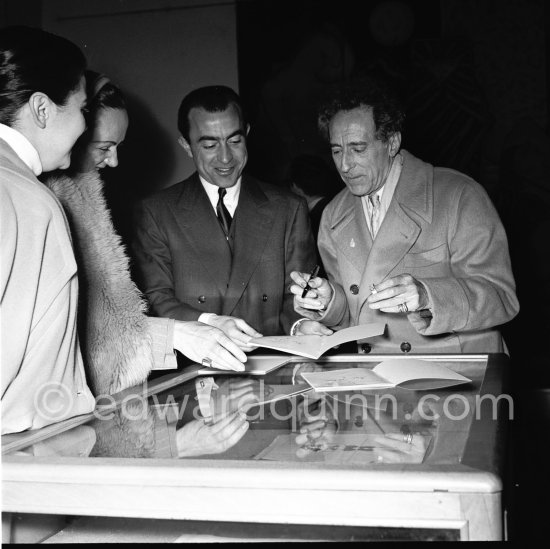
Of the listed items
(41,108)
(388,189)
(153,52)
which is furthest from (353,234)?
(153,52)

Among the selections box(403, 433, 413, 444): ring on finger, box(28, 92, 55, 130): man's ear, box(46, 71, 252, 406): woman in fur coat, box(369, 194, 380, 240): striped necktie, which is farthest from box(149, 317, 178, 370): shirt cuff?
box(369, 194, 380, 240): striped necktie

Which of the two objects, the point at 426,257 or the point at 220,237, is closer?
the point at 426,257

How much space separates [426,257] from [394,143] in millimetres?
478

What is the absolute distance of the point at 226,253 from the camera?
301 centimetres

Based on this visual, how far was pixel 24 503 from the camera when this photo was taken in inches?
40.9

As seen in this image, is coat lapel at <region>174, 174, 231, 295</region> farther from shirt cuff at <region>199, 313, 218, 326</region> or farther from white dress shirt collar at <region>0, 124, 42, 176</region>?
white dress shirt collar at <region>0, 124, 42, 176</region>

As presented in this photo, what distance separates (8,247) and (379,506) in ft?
2.47

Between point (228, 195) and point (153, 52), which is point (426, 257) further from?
point (153, 52)

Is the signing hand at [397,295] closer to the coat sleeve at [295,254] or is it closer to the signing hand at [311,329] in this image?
the signing hand at [311,329]

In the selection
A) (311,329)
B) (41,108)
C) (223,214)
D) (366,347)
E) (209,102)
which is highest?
(209,102)

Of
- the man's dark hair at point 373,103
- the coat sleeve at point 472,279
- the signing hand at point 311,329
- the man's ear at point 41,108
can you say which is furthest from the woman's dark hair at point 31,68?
the man's dark hair at point 373,103

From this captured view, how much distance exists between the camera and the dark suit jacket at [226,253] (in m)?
2.98

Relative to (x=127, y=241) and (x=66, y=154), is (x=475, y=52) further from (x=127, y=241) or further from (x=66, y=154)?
(x=66, y=154)

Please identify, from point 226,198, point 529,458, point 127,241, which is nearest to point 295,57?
point 127,241
